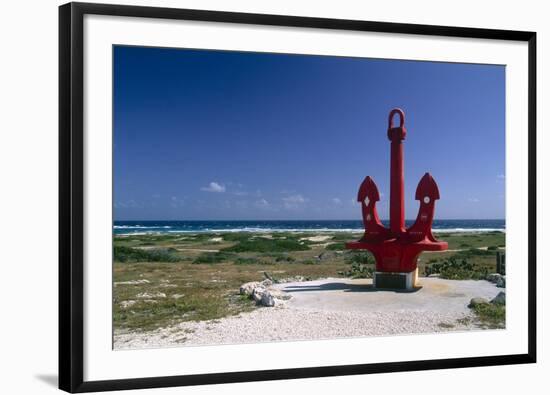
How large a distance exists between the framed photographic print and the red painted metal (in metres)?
0.01

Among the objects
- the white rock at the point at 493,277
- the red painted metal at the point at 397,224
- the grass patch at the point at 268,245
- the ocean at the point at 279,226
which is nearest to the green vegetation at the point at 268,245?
the grass patch at the point at 268,245

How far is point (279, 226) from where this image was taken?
24.7 ft

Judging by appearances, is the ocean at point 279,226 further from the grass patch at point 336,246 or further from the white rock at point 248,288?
the white rock at point 248,288

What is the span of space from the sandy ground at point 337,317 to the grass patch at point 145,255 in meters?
0.87

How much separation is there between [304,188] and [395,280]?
137 centimetres

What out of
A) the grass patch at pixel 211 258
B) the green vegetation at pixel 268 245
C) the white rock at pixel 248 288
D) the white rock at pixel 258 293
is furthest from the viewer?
the green vegetation at pixel 268 245


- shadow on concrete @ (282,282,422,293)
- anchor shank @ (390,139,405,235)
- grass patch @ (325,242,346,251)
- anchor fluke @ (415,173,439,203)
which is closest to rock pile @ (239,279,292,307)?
shadow on concrete @ (282,282,422,293)

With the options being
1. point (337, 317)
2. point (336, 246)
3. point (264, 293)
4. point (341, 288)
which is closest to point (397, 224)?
point (341, 288)

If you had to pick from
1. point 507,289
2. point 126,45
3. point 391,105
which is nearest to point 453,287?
point 507,289

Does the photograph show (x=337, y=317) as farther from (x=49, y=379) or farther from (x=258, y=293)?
(x=49, y=379)

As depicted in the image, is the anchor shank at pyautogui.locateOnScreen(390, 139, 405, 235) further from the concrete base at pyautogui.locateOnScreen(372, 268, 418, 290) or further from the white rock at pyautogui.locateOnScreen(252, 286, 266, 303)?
the white rock at pyautogui.locateOnScreen(252, 286, 266, 303)

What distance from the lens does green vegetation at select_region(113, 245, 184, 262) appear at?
17.6 feet

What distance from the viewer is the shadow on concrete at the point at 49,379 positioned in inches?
172

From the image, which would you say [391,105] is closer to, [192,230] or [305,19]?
[305,19]
